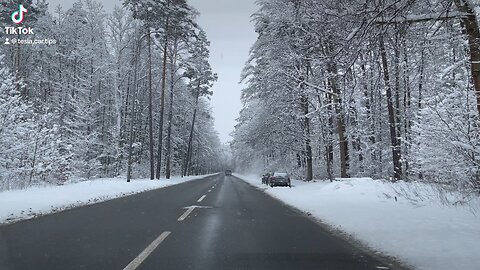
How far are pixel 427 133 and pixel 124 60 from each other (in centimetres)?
2920

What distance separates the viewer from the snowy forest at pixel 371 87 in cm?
752

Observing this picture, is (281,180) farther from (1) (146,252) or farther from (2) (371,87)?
(1) (146,252)

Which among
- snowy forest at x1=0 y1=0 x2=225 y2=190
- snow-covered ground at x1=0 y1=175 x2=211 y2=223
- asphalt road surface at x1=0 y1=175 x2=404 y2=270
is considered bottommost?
asphalt road surface at x1=0 y1=175 x2=404 y2=270

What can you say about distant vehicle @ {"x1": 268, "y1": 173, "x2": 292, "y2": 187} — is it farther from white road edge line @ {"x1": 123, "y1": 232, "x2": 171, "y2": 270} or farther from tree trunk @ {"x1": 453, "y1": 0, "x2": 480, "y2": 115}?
white road edge line @ {"x1": 123, "y1": 232, "x2": 171, "y2": 270}

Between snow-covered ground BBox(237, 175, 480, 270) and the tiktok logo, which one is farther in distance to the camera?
the tiktok logo

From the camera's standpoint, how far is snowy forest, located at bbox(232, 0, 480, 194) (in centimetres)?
752

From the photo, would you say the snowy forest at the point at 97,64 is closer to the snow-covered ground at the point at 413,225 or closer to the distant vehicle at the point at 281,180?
the distant vehicle at the point at 281,180

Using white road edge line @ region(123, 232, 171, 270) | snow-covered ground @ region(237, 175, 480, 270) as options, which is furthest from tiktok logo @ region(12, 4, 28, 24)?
white road edge line @ region(123, 232, 171, 270)

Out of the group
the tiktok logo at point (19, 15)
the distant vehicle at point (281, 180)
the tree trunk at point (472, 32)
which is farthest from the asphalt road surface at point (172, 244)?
the tiktok logo at point (19, 15)

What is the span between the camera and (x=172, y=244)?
21.6 feet

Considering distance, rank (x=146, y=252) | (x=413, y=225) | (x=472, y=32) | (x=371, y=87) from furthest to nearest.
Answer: (x=371, y=87) < (x=413, y=225) < (x=472, y=32) < (x=146, y=252)

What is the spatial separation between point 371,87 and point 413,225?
4.04m

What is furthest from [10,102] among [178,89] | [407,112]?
[178,89]

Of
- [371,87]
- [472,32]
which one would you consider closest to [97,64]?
[371,87]
